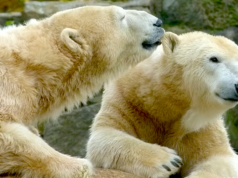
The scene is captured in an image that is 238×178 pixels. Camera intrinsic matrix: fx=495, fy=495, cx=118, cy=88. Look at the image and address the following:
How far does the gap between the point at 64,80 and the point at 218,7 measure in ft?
13.5

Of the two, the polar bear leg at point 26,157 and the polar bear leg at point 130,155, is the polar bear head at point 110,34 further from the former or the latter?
the polar bear leg at point 26,157

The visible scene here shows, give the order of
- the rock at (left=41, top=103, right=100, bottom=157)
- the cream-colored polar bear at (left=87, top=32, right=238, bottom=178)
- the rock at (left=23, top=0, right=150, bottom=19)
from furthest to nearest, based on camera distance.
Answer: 1. the rock at (left=23, top=0, right=150, bottom=19)
2. the rock at (left=41, top=103, right=100, bottom=157)
3. the cream-colored polar bear at (left=87, top=32, right=238, bottom=178)

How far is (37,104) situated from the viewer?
3504 millimetres

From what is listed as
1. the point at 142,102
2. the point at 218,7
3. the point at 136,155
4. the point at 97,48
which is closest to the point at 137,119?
the point at 142,102

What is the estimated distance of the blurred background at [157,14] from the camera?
6.53 meters

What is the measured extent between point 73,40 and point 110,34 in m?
0.29

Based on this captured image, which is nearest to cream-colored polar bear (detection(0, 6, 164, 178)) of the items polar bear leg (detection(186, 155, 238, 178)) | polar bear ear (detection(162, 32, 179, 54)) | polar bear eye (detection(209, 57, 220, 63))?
polar bear ear (detection(162, 32, 179, 54))

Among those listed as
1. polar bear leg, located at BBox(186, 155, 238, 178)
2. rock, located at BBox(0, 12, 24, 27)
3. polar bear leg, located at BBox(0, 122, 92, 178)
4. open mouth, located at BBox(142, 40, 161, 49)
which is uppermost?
open mouth, located at BBox(142, 40, 161, 49)

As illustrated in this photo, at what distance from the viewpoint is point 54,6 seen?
7.57m

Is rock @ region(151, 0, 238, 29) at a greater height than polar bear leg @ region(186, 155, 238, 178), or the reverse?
polar bear leg @ region(186, 155, 238, 178)

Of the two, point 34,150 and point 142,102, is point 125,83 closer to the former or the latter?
point 142,102

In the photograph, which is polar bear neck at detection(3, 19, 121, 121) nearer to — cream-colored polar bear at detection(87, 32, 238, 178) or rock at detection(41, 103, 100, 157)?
cream-colored polar bear at detection(87, 32, 238, 178)

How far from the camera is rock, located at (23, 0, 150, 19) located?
7430 mm

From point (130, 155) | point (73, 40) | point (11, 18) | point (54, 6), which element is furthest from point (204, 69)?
point (11, 18)
